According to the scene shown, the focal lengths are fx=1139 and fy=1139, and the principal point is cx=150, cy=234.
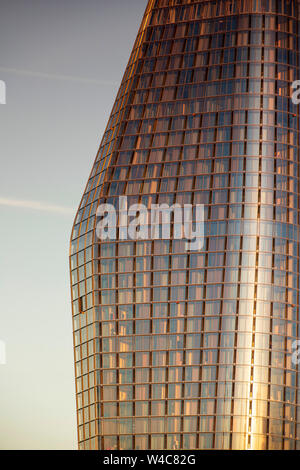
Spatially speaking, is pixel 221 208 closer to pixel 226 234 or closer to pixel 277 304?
pixel 226 234

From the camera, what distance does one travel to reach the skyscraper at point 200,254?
161 meters

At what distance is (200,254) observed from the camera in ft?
539

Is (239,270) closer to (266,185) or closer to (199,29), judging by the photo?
(266,185)

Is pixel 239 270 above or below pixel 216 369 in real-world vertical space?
above

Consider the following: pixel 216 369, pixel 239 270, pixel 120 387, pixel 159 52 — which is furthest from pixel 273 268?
pixel 159 52

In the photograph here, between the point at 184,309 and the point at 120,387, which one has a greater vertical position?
the point at 184,309

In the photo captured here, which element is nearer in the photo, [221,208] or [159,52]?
[221,208]

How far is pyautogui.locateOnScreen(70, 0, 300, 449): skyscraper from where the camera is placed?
528 ft

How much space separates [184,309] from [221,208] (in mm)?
15642

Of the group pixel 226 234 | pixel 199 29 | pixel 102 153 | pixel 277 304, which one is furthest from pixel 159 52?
pixel 277 304

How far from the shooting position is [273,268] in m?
163

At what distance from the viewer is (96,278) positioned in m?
168

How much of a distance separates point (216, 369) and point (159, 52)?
50.2m

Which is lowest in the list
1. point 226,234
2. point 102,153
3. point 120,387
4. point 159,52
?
point 120,387
